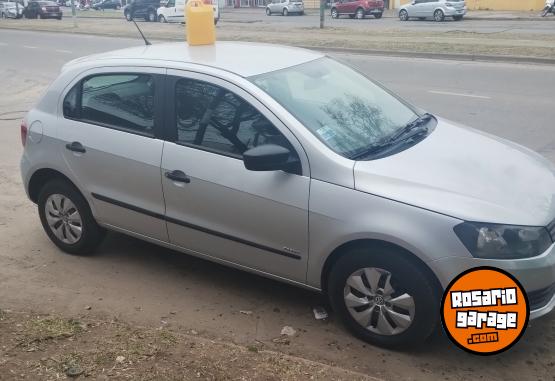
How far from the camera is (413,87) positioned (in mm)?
Answer: 12086

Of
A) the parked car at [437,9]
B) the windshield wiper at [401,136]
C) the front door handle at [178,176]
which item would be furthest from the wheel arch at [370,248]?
the parked car at [437,9]

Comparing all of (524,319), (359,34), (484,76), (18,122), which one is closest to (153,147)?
(524,319)

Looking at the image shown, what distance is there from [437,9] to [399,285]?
106 feet

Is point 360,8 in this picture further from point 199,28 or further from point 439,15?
point 199,28

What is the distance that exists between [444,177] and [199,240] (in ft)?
5.30

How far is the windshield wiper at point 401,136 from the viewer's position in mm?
3641

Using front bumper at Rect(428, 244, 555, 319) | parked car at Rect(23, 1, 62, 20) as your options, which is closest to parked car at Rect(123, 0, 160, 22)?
parked car at Rect(23, 1, 62, 20)

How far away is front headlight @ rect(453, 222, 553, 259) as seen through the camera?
307 cm

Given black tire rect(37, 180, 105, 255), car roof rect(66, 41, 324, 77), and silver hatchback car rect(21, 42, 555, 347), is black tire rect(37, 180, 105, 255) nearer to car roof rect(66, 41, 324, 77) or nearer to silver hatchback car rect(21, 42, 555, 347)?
silver hatchback car rect(21, 42, 555, 347)

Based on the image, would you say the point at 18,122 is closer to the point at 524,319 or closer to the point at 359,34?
the point at 524,319

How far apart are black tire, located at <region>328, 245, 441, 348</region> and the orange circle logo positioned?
0.09 metres

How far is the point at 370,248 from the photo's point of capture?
3.32m

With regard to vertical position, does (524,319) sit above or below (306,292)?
above

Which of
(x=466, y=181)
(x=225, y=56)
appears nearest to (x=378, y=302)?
(x=466, y=181)
